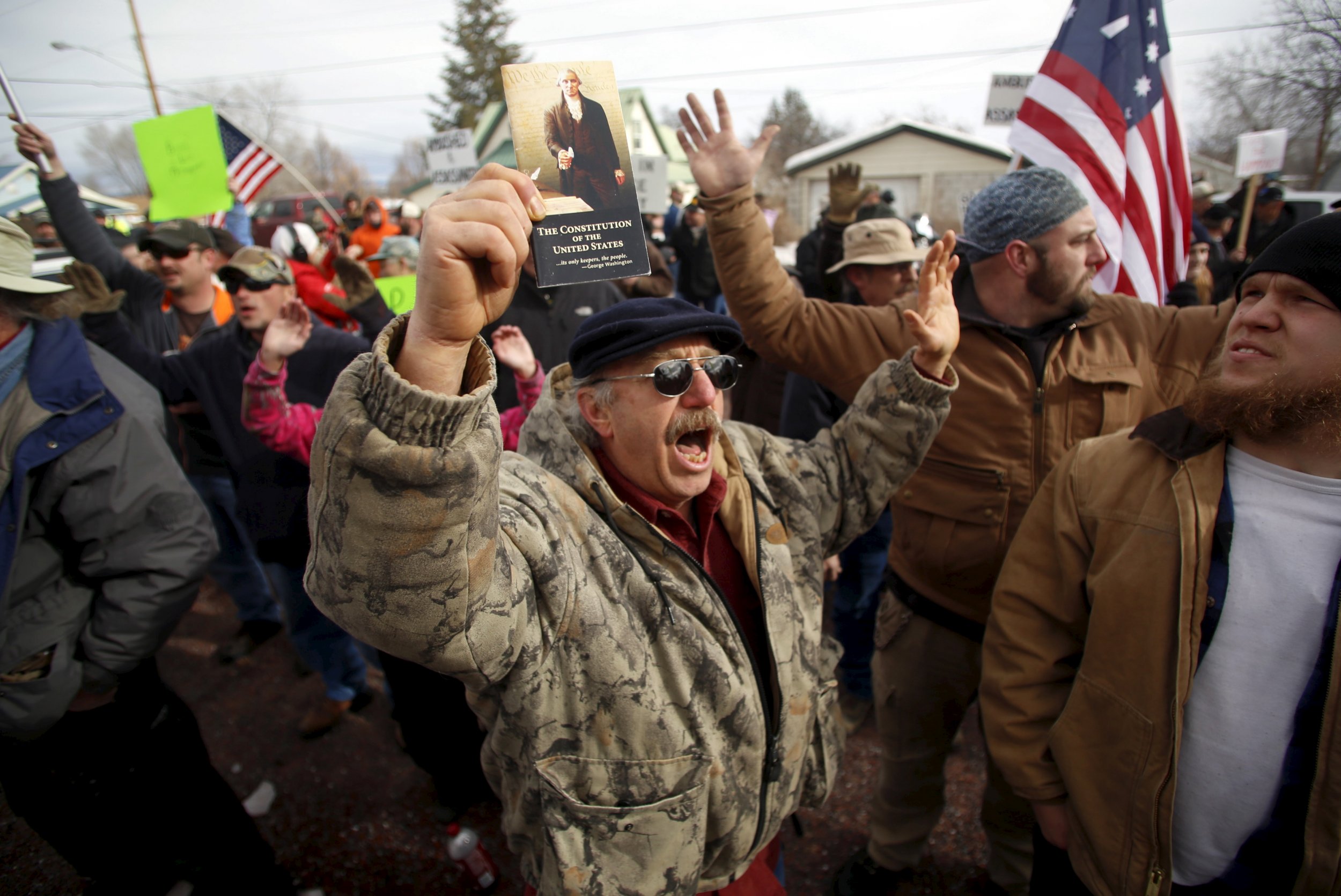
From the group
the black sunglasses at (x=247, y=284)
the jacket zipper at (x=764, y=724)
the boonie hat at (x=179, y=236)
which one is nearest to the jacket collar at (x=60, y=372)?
the black sunglasses at (x=247, y=284)

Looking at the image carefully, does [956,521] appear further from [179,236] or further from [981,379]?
[179,236]

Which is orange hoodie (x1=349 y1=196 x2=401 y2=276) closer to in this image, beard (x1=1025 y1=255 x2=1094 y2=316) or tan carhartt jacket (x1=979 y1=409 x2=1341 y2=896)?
beard (x1=1025 y1=255 x2=1094 y2=316)

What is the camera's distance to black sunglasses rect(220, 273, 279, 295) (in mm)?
2936

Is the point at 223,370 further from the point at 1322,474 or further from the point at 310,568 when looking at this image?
the point at 1322,474

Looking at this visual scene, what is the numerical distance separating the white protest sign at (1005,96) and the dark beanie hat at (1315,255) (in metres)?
5.21

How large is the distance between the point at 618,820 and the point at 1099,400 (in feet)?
6.18

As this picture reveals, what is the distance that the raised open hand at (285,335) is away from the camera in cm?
254

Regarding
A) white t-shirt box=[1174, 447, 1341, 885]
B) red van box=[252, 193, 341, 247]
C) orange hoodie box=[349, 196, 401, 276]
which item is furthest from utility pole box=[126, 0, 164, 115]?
white t-shirt box=[1174, 447, 1341, 885]

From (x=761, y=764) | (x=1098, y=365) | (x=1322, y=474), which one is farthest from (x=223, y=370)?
(x=1322, y=474)

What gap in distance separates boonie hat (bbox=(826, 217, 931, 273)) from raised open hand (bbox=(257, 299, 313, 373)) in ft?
8.96

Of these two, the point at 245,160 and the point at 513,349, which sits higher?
the point at 245,160

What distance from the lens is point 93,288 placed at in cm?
350

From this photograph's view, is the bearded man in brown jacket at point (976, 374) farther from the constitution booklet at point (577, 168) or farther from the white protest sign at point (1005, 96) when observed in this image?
the white protest sign at point (1005, 96)

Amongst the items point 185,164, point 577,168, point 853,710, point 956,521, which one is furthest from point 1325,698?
point 185,164
